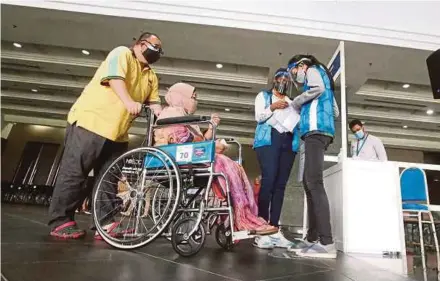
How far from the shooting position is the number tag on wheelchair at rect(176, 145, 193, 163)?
152cm

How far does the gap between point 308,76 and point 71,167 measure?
1.50 m

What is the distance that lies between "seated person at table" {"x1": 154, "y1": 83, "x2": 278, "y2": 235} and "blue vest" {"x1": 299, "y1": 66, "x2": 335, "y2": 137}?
504 mm

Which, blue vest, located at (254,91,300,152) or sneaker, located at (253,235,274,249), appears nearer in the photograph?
sneaker, located at (253,235,274,249)

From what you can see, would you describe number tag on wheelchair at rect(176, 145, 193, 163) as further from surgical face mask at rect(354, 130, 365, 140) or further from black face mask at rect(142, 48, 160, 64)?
surgical face mask at rect(354, 130, 365, 140)

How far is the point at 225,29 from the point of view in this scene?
382cm

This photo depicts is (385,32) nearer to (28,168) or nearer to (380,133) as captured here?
(380,133)

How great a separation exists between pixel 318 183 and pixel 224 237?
0.65m

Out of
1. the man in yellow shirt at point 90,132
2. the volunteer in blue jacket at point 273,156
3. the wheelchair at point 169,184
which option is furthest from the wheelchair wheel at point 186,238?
the volunteer in blue jacket at point 273,156

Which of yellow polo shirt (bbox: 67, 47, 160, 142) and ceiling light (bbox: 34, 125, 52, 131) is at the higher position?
ceiling light (bbox: 34, 125, 52, 131)

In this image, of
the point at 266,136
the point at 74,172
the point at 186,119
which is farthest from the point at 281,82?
the point at 74,172

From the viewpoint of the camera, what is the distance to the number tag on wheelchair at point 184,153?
152 centimetres

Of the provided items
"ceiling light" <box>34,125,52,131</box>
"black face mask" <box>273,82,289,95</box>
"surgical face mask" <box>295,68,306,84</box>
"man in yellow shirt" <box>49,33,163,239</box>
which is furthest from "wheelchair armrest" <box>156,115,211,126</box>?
"ceiling light" <box>34,125,52,131</box>

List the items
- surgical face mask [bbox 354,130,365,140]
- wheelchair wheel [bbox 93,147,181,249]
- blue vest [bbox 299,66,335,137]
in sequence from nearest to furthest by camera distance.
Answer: wheelchair wheel [bbox 93,147,181,249]
blue vest [bbox 299,66,335,137]
surgical face mask [bbox 354,130,365,140]

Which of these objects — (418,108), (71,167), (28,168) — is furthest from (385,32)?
(28,168)
